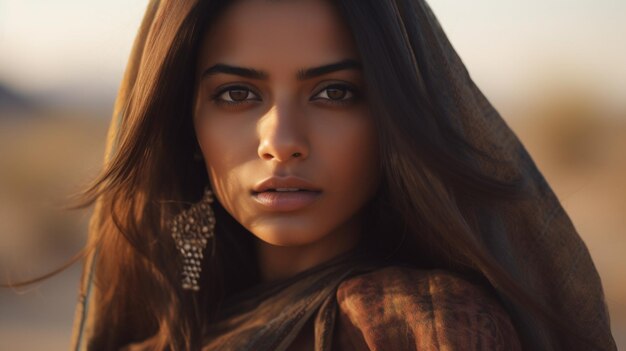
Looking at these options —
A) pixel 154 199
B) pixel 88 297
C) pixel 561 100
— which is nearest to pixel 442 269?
pixel 154 199

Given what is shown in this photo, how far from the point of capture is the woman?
1.93m

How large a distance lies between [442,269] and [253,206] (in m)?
0.38

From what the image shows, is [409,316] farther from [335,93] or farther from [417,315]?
[335,93]

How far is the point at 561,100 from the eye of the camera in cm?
1653

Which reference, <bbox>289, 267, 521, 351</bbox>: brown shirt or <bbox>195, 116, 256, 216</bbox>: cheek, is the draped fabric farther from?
<bbox>195, 116, 256, 216</bbox>: cheek

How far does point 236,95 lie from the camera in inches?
82.4

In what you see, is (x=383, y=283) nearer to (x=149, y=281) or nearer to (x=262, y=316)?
(x=262, y=316)

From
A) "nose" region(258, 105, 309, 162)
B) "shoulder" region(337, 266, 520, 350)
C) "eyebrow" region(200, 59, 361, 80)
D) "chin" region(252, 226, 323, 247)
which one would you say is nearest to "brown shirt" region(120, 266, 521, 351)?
"shoulder" region(337, 266, 520, 350)

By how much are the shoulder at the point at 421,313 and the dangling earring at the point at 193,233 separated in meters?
0.51

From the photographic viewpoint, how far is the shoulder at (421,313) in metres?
1.79

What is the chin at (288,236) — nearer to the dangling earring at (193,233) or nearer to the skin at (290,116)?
the skin at (290,116)

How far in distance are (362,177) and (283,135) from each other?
19cm

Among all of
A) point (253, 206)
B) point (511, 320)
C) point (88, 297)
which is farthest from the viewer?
point (88, 297)

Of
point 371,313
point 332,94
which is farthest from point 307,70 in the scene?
point 371,313
